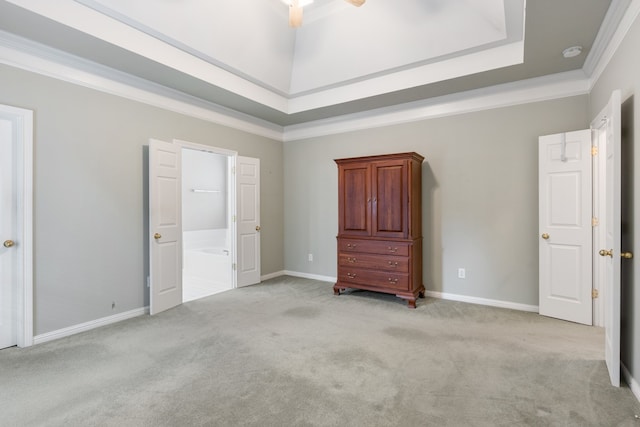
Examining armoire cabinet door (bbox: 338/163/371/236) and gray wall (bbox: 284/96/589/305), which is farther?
armoire cabinet door (bbox: 338/163/371/236)

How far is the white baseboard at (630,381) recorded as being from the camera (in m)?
2.01

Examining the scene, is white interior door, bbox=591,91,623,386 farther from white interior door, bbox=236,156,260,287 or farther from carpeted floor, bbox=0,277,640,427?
white interior door, bbox=236,156,260,287

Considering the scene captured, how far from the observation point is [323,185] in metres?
5.33

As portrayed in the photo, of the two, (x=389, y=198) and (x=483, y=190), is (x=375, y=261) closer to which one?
(x=389, y=198)

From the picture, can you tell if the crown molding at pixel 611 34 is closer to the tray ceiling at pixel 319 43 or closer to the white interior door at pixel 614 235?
the tray ceiling at pixel 319 43

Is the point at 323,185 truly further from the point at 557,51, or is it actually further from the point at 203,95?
the point at 557,51

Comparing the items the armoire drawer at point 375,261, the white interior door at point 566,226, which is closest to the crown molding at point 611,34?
the white interior door at point 566,226

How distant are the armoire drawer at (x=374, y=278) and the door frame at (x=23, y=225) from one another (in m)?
3.35

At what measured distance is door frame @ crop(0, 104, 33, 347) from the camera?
2.80 meters

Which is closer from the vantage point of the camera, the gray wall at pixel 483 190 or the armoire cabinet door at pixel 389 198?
the gray wall at pixel 483 190

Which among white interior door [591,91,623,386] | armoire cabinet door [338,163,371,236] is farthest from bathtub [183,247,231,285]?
white interior door [591,91,623,386]

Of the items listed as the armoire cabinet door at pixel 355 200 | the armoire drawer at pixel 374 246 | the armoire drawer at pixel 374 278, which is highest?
the armoire cabinet door at pixel 355 200

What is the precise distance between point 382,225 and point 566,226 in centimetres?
197

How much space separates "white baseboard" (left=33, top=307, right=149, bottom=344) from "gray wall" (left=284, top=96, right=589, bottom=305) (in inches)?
144
